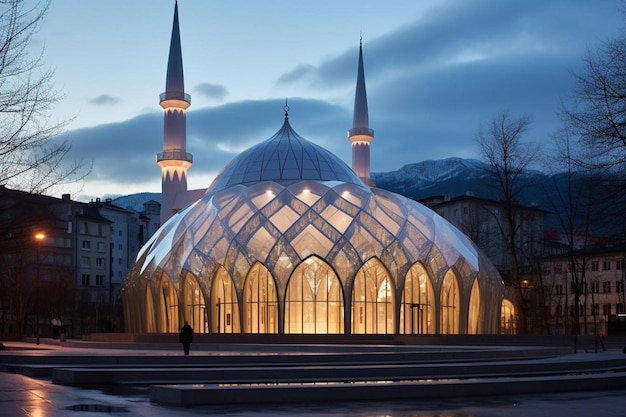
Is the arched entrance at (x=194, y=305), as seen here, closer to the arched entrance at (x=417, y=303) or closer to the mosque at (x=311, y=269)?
the mosque at (x=311, y=269)

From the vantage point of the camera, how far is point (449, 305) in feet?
152

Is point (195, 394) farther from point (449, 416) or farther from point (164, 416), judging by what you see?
point (449, 416)

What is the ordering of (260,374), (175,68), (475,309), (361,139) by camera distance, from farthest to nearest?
(361,139)
(175,68)
(475,309)
(260,374)

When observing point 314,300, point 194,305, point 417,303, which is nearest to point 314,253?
point 314,300

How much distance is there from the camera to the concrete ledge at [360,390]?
14.5 m

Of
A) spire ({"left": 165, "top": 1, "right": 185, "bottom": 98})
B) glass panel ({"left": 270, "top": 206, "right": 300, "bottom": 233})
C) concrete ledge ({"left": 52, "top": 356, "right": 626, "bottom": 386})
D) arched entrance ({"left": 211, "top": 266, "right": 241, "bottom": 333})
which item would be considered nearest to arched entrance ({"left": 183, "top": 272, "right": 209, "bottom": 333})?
arched entrance ({"left": 211, "top": 266, "right": 241, "bottom": 333})

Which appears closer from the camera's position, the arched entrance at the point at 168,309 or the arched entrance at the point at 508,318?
the arched entrance at the point at 168,309

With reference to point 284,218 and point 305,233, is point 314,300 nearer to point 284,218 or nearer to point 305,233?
point 305,233

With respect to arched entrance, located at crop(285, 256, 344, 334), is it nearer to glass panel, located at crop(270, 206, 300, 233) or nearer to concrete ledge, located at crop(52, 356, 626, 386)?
glass panel, located at crop(270, 206, 300, 233)

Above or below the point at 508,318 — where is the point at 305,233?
above

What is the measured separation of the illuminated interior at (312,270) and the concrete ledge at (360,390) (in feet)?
84.7

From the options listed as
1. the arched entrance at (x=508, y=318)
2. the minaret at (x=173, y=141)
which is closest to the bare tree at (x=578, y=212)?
the arched entrance at (x=508, y=318)

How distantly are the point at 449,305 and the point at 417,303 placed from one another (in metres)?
2.16

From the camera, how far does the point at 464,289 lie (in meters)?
46.0
